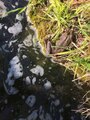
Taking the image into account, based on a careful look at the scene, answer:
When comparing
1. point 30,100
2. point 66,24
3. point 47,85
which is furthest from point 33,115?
point 66,24

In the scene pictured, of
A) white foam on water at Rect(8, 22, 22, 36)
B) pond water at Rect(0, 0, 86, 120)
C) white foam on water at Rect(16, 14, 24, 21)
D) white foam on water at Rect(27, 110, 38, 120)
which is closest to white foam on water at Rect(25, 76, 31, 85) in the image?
pond water at Rect(0, 0, 86, 120)

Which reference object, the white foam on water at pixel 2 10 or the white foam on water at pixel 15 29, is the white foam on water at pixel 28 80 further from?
the white foam on water at pixel 2 10

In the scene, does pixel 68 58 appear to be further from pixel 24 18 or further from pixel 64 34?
pixel 24 18

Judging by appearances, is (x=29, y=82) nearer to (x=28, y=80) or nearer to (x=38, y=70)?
(x=28, y=80)

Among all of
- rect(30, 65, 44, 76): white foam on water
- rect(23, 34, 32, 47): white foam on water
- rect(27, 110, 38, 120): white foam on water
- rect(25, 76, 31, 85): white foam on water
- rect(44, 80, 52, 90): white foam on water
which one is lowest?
rect(27, 110, 38, 120): white foam on water

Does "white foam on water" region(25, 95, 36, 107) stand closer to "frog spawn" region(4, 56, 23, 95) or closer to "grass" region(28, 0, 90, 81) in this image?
"frog spawn" region(4, 56, 23, 95)

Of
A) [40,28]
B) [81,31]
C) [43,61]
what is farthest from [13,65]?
[81,31]

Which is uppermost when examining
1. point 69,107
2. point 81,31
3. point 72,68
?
point 81,31
